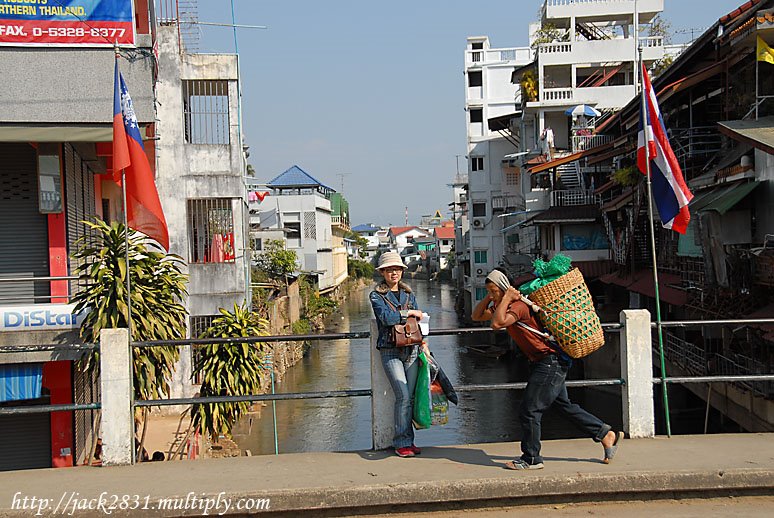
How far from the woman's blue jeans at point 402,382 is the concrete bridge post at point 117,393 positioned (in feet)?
6.48

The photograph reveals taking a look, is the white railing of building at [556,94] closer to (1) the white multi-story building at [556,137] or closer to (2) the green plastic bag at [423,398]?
(1) the white multi-story building at [556,137]

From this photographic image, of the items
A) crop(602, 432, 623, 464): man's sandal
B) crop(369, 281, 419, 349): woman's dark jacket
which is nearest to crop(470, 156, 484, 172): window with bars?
crop(369, 281, 419, 349): woman's dark jacket

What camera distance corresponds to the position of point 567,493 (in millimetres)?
5609

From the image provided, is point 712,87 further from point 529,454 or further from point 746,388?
point 529,454

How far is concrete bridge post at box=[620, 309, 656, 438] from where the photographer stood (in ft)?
22.2

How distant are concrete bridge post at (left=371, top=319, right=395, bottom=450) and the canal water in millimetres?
15633

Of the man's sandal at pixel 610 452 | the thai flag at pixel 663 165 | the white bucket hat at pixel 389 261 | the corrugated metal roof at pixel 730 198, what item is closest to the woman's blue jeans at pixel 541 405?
the man's sandal at pixel 610 452

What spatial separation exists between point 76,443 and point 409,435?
7899mm

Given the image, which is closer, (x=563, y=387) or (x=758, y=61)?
(x=563, y=387)

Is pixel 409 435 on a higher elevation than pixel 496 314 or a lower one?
lower

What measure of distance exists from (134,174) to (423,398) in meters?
3.38

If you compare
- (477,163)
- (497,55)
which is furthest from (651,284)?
(497,55)

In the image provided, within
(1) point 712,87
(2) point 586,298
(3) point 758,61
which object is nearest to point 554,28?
(1) point 712,87

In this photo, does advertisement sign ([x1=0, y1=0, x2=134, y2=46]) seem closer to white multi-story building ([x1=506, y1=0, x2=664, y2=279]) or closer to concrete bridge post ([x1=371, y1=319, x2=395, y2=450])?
concrete bridge post ([x1=371, y1=319, x2=395, y2=450])
